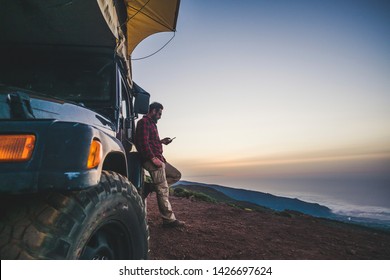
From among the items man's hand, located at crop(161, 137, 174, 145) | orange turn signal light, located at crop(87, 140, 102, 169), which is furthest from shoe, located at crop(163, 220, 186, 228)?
orange turn signal light, located at crop(87, 140, 102, 169)

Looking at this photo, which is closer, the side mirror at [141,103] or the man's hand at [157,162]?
the side mirror at [141,103]

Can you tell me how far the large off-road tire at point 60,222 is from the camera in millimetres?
981

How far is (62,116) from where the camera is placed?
1.51 meters

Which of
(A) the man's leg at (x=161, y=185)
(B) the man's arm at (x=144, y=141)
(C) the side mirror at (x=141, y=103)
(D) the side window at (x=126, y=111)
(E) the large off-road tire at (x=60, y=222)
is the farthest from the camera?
(A) the man's leg at (x=161, y=185)

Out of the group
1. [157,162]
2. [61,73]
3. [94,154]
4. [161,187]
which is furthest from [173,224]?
[94,154]

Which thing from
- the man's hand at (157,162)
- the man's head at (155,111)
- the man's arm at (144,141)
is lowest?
the man's hand at (157,162)

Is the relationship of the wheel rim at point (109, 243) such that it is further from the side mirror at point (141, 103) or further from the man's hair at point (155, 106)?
the man's hair at point (155, 106)

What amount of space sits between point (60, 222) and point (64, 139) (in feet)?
1.16

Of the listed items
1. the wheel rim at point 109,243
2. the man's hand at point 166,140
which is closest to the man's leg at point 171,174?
the man's hand at point 166,140

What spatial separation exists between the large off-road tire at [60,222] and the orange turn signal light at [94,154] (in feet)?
0.50

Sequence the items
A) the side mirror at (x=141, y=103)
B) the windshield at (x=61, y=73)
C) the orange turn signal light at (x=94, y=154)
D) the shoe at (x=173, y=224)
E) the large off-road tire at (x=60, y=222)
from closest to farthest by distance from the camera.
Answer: the large off-road tire at (x=60, y=222)
the orange turn signal light at (x=94, y=154)
the windshield at (x=61, y=73)
the side mirror at (x=141, y=103)
the shoe at (x=173, y=224)

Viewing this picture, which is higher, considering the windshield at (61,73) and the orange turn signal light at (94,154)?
the windshield at (61,73)

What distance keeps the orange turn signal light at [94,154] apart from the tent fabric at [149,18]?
3.09 meters

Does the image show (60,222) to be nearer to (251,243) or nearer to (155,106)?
(251,243)
